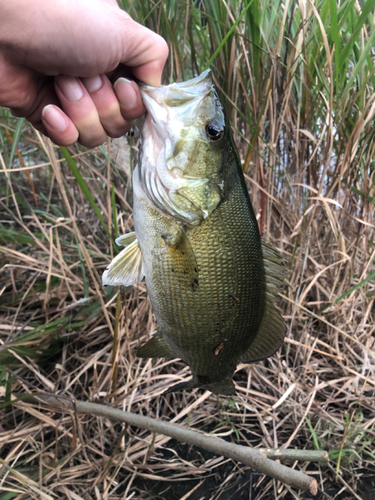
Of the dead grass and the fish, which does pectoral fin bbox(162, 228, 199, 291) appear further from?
the dead grass

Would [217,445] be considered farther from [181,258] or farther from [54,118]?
[54,118]

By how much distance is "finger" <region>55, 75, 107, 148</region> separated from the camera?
1.15m

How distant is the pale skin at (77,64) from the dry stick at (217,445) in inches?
42.9

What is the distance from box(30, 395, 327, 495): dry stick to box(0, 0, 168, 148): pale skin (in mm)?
1090

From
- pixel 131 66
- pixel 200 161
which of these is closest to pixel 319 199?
pixel 200 161

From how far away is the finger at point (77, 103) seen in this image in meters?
1.15

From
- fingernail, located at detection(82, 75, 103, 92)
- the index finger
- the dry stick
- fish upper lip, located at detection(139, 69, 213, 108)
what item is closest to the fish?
fish upper lip, located at detection(139, 69, 213, 108)

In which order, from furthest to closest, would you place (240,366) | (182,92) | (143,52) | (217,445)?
1. (240,366)
2. (217,445)
3. (143,52)
4. (182,92)

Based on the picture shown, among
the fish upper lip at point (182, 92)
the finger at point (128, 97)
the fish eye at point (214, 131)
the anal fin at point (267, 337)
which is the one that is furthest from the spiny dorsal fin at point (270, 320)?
the finger at point (128, 97)

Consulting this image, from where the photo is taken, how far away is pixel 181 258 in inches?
41.0

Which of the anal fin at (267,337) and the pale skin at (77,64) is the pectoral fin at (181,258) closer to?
the anal fin at (267,337)

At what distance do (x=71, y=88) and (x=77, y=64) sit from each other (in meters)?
0.10

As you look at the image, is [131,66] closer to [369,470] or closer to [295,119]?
[295,119]

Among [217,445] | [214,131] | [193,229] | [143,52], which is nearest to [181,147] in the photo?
[214,131]
